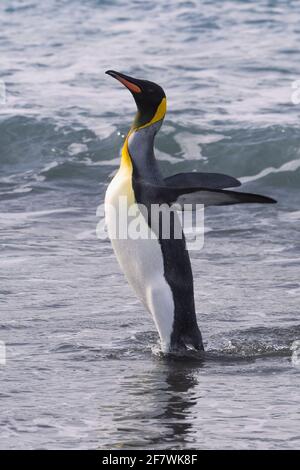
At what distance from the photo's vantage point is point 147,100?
19.0ft

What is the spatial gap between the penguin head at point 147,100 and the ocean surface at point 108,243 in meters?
1.06

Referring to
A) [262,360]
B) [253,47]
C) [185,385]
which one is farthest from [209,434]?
[253,47]

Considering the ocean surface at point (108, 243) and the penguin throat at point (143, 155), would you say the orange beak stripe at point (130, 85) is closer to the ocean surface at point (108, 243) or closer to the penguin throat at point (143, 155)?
the penguin throat at point (143, 155)

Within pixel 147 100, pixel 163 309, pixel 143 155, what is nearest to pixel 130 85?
pixel 147 100

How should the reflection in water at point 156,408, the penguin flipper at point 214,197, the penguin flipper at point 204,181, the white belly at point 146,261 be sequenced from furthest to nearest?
the white belly at point 146,261, the penguin flipper at point 204,181, the penguin flipper at point 214,197, the reflection in water at point 156,408

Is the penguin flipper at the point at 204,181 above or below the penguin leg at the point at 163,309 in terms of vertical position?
above

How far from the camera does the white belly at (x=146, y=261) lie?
5.64m

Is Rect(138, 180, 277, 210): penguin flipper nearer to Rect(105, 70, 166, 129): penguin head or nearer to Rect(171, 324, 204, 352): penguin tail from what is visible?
Rect(105, 70, 166, 129): penguin head

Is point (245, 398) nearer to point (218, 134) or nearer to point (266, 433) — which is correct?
point (266, 433)

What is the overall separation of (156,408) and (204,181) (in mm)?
1234

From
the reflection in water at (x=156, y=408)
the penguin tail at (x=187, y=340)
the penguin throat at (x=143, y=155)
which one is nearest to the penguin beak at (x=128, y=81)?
the penguin throat at (x=143, y=155)

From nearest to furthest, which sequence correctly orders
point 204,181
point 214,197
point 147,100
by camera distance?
point 214,197, point 204,181, point 147,100

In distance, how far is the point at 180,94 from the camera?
42.6ft

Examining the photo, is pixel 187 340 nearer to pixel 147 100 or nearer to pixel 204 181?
pixel 204 181
